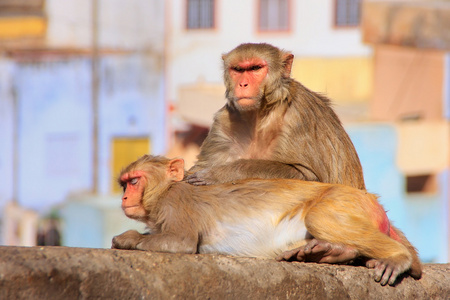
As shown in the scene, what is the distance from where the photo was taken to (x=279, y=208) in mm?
3695

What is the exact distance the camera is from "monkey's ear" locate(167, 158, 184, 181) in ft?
12.9

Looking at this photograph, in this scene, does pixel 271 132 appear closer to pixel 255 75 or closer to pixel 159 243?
pixel 255 75

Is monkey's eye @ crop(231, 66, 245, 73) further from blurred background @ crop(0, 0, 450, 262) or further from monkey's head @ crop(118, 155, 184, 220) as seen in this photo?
blurred background @ crop(0, 0, 450, 262)

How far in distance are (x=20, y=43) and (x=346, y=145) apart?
2066 cm

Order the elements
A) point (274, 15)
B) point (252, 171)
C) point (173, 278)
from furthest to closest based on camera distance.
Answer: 1. point (274, 15)
2. point (252, 171)
3. point (173, 278)

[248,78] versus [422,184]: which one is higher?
[248,78]

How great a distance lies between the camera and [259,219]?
370 cm

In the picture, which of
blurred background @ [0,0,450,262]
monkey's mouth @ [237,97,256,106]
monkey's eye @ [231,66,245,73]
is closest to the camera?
monkey's mouth @ [237,97,256,106]

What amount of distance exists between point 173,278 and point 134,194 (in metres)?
0.96

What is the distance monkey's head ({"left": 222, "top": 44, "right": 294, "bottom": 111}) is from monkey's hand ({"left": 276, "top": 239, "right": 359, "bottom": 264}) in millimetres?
1222

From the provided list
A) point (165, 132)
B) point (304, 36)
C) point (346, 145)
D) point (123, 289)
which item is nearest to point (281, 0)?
point (304, 36)

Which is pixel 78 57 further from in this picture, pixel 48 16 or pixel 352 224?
pixel 352 224

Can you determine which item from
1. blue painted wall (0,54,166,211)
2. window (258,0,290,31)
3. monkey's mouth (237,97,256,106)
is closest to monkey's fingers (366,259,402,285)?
monkey's mouth (237,97,256,106)

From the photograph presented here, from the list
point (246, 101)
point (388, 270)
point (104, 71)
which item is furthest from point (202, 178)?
point (104, 71)
